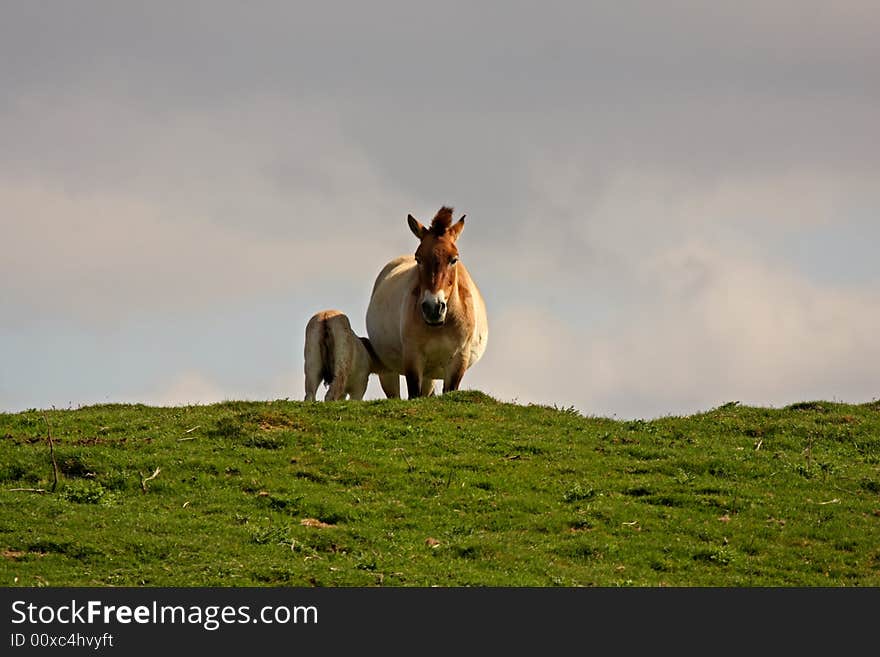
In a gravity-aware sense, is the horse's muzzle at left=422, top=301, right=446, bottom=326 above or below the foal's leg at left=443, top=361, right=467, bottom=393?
above

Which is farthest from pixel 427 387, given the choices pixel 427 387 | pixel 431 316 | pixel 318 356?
pixel 431 316

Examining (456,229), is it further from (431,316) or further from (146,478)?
(146,478)

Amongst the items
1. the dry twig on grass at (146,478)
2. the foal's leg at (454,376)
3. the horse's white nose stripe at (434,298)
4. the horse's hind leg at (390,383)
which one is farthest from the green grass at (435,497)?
the horse's hind leg at (390,383)

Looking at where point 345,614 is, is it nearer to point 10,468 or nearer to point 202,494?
point 202,494

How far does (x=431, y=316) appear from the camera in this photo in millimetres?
22594

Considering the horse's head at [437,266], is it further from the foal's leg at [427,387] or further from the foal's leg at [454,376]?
the foal's leg at [427,387]

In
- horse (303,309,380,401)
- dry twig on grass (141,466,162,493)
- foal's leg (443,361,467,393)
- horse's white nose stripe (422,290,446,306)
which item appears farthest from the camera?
horse (303,309,380,401)

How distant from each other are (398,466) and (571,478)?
2539mm

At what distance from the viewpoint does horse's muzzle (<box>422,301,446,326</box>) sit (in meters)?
22.4

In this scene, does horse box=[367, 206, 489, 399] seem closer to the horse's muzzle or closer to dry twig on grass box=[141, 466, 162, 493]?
the horse's muzzle

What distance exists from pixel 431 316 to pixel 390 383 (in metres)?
4.34

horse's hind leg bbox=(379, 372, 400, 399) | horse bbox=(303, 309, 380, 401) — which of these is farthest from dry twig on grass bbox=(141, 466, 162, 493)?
horse's hind leg bbox=(379, 372, 400, 399)

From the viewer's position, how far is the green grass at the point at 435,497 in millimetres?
15422

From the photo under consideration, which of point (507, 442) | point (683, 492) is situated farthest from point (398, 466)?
point (683, 492)
